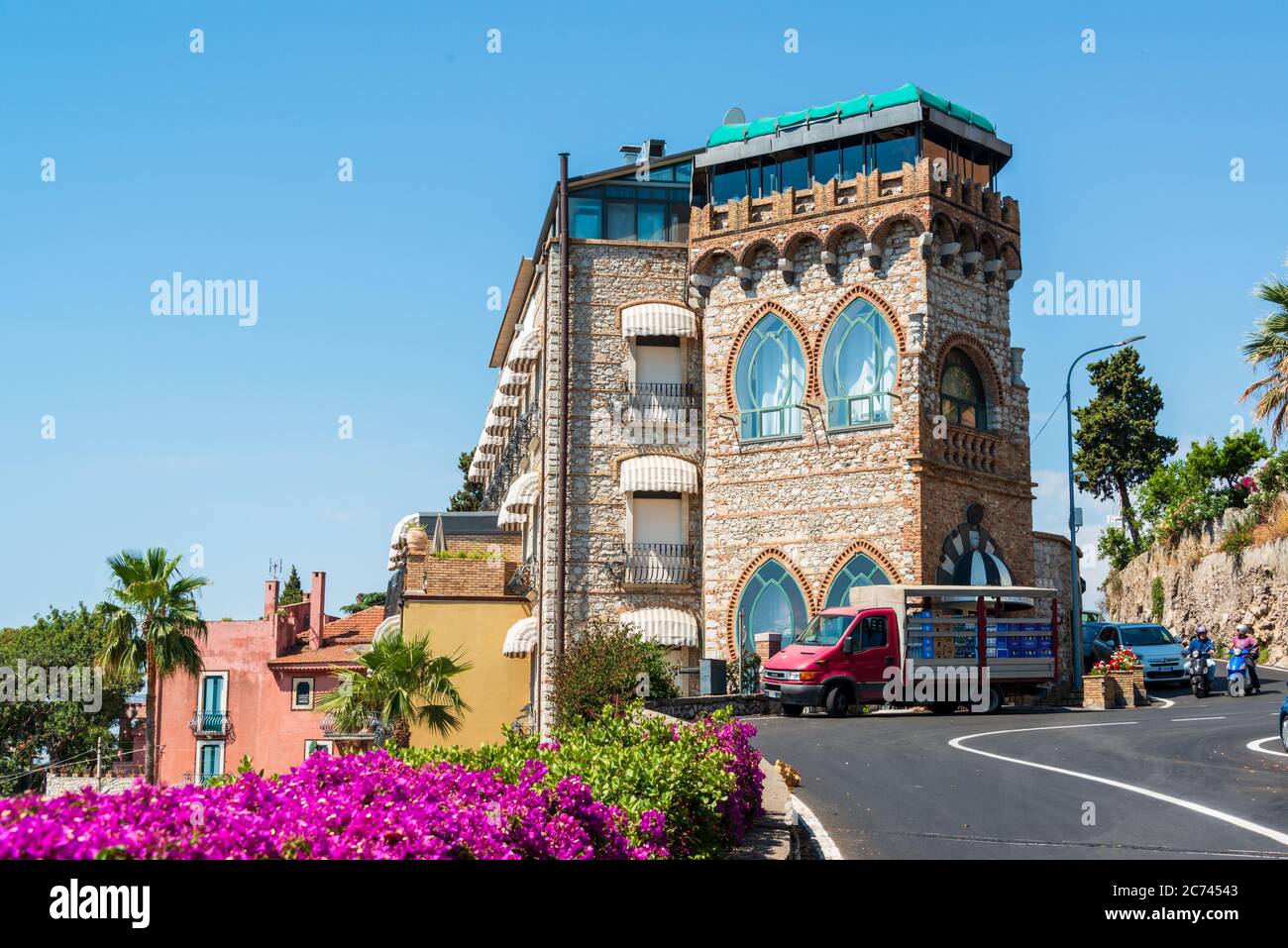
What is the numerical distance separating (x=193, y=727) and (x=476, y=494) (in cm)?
1999

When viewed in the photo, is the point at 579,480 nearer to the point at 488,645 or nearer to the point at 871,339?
the point at 488,645

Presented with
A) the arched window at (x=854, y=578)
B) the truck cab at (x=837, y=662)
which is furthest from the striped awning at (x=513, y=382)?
the truck cab at (x=837, y=662)

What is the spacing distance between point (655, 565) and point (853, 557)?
517cm

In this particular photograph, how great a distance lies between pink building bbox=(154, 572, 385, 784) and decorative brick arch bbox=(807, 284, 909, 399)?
2476 centimetres

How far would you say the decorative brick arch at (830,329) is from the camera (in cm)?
3048

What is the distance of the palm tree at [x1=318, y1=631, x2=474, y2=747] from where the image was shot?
94.3 ft

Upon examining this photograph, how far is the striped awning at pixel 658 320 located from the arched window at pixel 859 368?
3.69m

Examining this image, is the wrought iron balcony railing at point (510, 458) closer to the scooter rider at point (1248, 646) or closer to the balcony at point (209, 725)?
the balcony at point (209, 725)

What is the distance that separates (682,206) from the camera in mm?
35156

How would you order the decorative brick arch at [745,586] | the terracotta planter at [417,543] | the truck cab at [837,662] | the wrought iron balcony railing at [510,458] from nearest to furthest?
the truck cab at [837,662]
the decorative brick arch at [745,586]
the wrought iron balcony railing at [510,458]
the terracotta planter at [417,543]

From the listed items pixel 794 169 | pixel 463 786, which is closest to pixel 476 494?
pixel 794 169

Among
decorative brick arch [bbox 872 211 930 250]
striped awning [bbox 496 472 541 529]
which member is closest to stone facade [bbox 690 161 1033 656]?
decorative brick arch [bbox 872 211 930 250]

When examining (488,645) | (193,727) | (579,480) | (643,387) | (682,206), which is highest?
(682,206)
